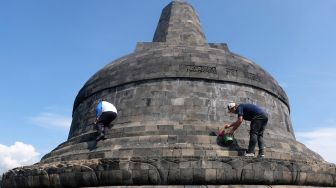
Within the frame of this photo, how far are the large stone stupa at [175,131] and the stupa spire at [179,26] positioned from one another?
8 cm

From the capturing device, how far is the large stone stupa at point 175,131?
7.41 metres

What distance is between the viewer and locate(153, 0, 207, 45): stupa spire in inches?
604

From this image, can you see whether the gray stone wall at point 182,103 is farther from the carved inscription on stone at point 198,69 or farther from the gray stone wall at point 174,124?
the carved inscription on stone at point 198,69

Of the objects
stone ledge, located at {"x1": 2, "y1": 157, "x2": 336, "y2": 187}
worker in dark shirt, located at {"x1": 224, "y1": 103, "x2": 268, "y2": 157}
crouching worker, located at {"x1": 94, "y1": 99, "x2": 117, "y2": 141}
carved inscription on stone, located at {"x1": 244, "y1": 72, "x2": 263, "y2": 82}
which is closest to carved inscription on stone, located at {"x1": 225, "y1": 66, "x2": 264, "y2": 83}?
carved inscription on stone, located at {"x1": 244, "y1": 72, "x2": 263, "y2": 82}

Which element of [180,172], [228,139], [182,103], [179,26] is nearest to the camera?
[180,172]

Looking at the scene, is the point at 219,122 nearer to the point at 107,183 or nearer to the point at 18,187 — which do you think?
the point at 107,183

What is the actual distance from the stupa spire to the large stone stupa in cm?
8

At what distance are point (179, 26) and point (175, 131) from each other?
770 centimetres

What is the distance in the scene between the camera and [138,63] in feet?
Answer: 40.3

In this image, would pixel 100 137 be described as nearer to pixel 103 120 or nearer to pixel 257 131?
pixel 103 120

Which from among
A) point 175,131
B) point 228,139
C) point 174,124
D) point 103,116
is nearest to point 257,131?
point 228,139

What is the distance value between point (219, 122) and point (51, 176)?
501 centimetres

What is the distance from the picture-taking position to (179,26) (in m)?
16.0

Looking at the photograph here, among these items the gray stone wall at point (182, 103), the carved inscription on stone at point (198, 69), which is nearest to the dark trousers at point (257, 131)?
the gray stone wall at point (182, 103)
